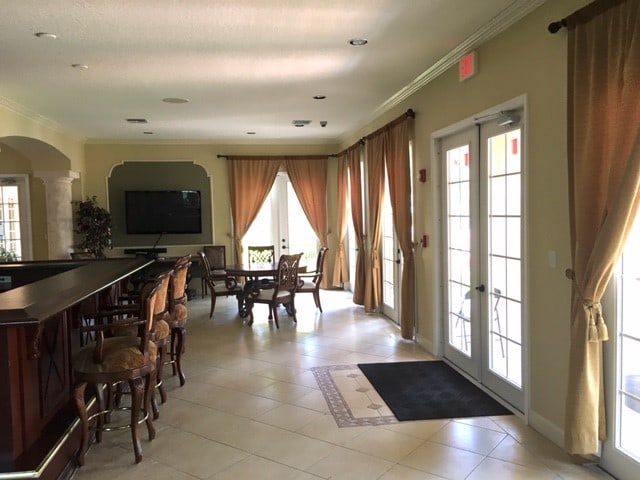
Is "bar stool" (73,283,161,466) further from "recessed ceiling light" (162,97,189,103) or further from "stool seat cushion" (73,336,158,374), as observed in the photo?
"recessed ceiling light" (162,97,189,103)

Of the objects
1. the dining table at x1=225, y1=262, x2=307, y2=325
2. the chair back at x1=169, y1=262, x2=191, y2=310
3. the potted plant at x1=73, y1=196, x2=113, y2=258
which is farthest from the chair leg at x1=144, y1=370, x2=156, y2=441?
the potted plant at x1=73, y1=196, x2=113, y2=258

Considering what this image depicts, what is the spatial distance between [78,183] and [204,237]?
2.36m

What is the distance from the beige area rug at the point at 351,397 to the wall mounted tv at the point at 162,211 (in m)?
5.39

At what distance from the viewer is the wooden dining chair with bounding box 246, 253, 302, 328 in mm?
6977

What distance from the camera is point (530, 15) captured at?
349 cm

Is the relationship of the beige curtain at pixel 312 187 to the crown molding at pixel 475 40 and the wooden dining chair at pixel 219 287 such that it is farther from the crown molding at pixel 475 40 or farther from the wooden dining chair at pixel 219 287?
the crown molding at pixel 475 40

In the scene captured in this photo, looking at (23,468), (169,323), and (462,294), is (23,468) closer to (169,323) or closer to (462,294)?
(169,323)

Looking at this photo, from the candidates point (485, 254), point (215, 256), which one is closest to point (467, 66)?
point (485, 254)

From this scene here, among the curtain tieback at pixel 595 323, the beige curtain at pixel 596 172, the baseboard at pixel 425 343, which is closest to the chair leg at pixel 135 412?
the beige curtain at pixel 596 172

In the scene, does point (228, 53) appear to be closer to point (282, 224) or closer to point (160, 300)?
point (160, 300)

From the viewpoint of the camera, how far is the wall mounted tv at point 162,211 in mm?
9352

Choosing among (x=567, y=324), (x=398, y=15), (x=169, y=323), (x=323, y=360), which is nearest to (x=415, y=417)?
(x=567, y=324)

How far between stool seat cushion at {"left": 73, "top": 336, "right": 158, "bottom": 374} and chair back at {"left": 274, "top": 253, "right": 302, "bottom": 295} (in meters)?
3.62

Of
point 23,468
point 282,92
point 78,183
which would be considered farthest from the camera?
point 78,183
